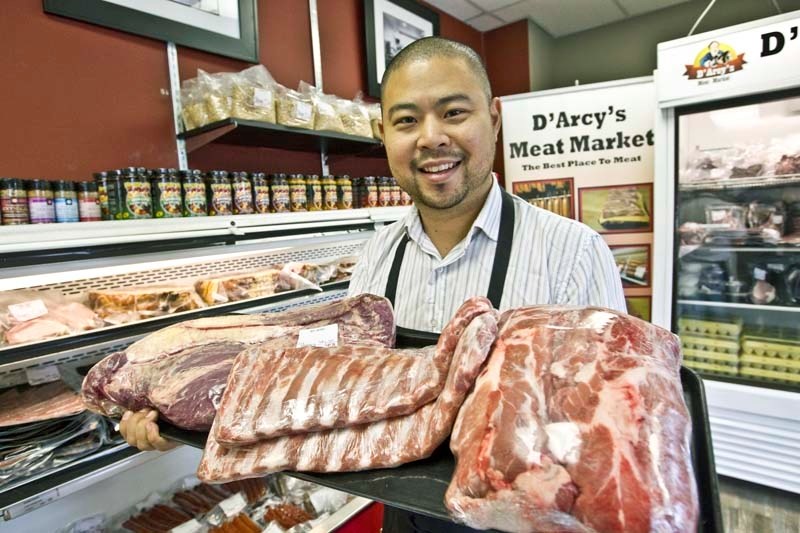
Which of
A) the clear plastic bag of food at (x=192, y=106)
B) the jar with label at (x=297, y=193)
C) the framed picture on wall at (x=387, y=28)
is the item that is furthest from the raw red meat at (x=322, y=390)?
the framed picture on wall at (x=387, y=28)

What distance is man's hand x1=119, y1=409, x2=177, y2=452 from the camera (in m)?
1.07

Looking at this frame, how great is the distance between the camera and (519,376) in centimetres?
75

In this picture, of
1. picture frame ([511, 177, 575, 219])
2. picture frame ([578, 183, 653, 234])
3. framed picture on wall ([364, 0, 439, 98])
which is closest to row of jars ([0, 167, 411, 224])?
framed picture on wall ([364, 0, 439, 98])

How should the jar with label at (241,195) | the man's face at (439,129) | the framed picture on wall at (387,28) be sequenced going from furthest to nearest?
the framed picture on wall at (387,28) → the jar with label at (241,195) → the man's face at (439,129)

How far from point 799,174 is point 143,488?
4302mm

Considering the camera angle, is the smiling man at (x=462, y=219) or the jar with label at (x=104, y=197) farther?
the jar with label at (x=104, y=197)

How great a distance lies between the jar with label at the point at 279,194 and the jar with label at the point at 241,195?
160 mm

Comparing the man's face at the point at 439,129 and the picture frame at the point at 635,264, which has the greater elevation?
the man's face at the point at 439,129

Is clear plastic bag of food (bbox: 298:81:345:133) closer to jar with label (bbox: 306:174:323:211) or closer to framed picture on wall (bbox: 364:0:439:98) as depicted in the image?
jar with label (bbox: 306:174:323:211)

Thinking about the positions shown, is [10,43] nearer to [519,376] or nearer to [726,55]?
[519,376]

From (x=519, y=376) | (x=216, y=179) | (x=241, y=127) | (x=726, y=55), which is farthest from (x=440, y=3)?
(x=519, y=376)

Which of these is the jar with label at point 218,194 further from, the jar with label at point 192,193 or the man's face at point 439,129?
the man's face at point 439,129

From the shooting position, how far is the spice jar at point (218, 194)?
2.07m

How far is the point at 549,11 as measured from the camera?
4703 millimetres
